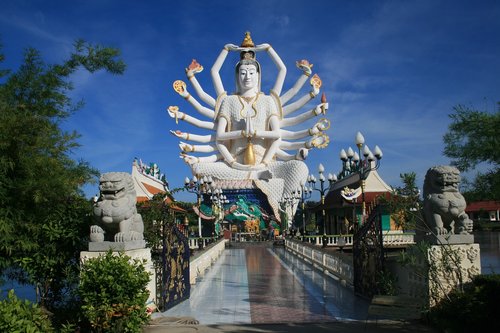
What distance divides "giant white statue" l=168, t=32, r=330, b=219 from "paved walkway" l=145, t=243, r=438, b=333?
2396 centimetres

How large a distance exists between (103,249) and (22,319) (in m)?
1.58

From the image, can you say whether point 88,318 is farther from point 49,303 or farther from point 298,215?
point 298,215

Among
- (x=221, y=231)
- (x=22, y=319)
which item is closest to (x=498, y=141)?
(x=22, y=319)

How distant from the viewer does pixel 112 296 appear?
4988 mm

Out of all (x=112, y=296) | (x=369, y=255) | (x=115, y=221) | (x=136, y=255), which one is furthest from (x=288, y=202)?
(x=112, y=296)

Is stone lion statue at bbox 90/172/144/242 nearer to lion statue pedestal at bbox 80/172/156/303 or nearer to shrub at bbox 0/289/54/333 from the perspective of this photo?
lion statue pedestal at bbox 80/172/156/303


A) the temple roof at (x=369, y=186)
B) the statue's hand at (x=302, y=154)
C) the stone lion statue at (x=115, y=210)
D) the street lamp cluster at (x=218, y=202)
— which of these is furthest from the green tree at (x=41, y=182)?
the statue's hand at (x=302, y=154)

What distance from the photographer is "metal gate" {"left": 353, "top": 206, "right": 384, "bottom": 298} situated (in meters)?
7.29

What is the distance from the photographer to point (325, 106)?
3609 cm

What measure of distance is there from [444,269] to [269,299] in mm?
3504

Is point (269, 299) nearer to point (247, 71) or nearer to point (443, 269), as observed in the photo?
point (443, 269)

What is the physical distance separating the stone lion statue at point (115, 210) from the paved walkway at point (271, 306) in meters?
1.30

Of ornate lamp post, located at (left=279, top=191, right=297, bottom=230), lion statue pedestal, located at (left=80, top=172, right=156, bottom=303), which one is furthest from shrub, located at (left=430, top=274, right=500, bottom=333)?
ornate lamp post, located at (left=279, top=191, right=297, bottom=230)

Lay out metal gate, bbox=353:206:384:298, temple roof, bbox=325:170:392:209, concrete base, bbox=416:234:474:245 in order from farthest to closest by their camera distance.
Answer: temple roof, bbox=325:170:392:209
metal gate, bbox=353:206:384:298
concrete base, bbox=416:234:474:245
